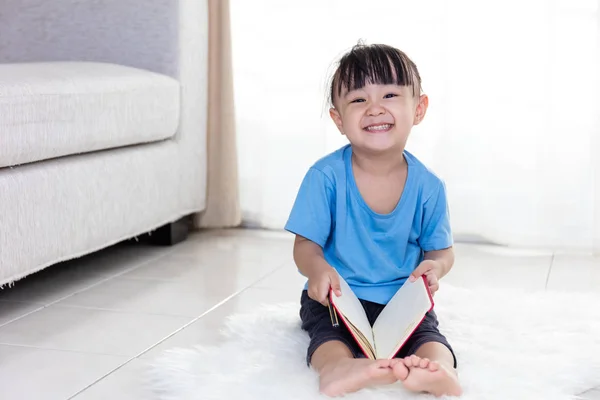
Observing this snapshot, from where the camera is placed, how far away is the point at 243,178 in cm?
236

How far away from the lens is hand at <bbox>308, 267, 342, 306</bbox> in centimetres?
115

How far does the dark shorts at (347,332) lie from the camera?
1174mm

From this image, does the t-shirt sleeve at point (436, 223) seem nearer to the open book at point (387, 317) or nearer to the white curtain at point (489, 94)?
the open book at point (387, 317)

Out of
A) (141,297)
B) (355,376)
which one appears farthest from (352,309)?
(141,297)

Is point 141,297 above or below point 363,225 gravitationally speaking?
below

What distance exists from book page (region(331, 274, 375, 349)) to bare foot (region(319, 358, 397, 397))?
64 mm

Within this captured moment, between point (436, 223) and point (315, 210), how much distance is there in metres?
0.20

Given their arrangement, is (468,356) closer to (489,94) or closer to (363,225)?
(363,225)

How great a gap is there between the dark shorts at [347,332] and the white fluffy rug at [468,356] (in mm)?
36

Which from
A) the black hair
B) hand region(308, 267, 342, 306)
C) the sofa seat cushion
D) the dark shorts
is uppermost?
the black hair

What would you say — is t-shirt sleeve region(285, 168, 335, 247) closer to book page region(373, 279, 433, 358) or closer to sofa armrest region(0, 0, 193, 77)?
book page region(373, 279, 433, 358)

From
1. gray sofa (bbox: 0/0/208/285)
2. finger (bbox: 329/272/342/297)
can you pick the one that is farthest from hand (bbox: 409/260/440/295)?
gray sofa (bbox: 0/0/208/285)

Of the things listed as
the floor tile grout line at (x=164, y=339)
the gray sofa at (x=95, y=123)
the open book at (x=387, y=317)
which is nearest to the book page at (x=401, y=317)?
the open book at (x=387, y=317)

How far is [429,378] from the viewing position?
1.00 m
